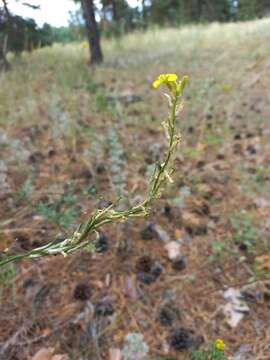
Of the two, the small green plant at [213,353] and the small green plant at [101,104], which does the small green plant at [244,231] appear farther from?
the small green plant at [101,104]

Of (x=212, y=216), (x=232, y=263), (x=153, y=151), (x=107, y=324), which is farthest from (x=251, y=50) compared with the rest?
(x=107, y=324)

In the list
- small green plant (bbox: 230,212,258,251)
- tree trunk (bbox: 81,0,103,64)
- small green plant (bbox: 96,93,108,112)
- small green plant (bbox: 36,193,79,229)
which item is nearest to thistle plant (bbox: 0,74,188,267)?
small green plant (bbox: 36,193,79,229)

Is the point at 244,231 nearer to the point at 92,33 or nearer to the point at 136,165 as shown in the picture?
the point at 136,165

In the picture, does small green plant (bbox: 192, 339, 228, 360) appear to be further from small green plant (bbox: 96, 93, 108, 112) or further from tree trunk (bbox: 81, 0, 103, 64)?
tree trunk (bbox: 81, 0, 103, 64)

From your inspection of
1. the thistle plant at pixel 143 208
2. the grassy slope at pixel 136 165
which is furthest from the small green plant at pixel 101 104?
the thistle plant at pixel 143 208

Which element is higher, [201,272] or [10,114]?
[10,114]

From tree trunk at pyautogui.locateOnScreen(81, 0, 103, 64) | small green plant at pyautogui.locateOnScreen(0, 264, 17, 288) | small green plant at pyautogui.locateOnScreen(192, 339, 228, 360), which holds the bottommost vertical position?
small green plant at pyautogui.locateOnScreen(192, 339, 228, 360)

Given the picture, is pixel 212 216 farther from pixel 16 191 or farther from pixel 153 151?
pixel 16 191
